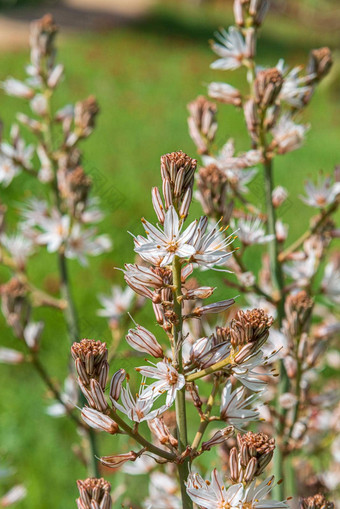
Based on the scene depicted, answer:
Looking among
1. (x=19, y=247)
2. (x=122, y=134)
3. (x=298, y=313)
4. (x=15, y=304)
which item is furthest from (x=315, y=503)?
(x=122, y=134)

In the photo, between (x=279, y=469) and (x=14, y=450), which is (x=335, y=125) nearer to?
(x=14, y=450)

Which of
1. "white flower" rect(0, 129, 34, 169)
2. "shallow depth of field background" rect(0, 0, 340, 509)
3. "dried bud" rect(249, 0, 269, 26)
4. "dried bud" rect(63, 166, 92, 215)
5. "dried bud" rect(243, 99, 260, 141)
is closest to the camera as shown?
"dried bud" rect(243, 99, 260, 141)

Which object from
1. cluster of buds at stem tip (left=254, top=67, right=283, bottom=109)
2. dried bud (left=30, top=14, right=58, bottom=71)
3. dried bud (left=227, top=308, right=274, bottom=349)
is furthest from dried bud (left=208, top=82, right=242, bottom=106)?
dried bud (left=227, top=308, right=274, bottom=349)

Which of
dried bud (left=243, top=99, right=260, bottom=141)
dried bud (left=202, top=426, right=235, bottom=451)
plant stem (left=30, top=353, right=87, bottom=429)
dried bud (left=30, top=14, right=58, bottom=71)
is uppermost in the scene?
dried bud (left=30, top=14, right=58, bottom=71)

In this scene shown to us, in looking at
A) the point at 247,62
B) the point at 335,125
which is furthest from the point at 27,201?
the point at 335,125

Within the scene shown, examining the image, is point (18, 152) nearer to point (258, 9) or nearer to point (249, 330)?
point (258, 9)

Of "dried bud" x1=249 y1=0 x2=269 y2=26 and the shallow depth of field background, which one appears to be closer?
"dried bud" x1=249 y1=0 x2=269 y2=26

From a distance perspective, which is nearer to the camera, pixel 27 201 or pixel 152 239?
pixel 152 239

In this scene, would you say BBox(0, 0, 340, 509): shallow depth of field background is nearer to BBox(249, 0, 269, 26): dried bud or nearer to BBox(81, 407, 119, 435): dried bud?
BBox(249, 0, 269, 26): dried bud
